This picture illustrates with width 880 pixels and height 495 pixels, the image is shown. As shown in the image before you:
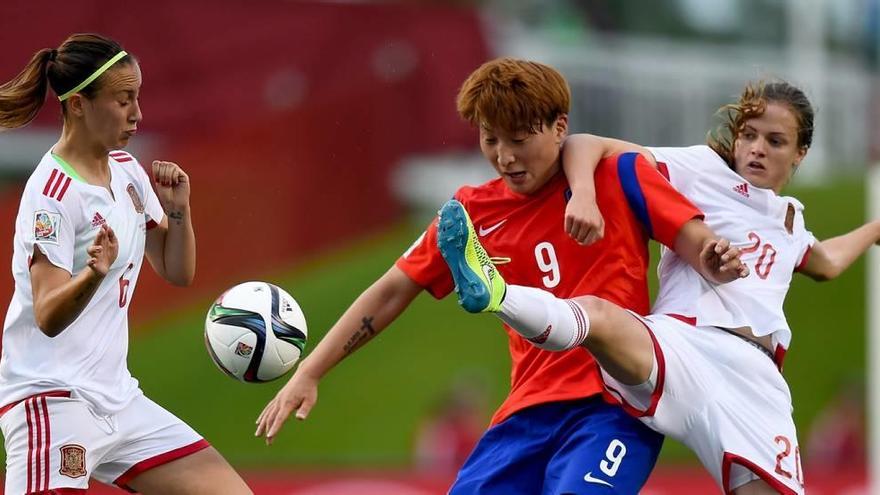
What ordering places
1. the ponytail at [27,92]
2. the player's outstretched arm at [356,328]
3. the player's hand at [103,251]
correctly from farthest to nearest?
1. the player's outstretched arm at [356,328]
2. the ponytail at [27,92]
3. the player's hand at [103,251]

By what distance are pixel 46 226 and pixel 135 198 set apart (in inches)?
19.0

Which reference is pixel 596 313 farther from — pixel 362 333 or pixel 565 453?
pixel 362 333

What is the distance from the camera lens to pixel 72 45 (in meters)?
5.16

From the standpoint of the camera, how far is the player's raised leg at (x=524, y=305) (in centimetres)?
473

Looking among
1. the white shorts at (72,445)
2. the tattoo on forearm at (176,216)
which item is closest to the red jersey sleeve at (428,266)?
the tattoo on forearm at (176,216)

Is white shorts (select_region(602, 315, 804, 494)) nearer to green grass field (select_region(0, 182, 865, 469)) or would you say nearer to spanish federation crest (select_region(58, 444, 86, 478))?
spanish federation crest (select_region(58, 444, 86, 478))

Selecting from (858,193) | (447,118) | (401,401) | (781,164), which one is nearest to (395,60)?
(447,118)

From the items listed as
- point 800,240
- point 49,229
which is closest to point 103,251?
point 49,229

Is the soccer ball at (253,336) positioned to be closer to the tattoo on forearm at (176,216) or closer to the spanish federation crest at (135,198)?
the tattoo on forearm at (176,216)

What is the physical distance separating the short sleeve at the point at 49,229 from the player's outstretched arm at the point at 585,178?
63.8 inches

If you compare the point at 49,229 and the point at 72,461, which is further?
the point at 72,461

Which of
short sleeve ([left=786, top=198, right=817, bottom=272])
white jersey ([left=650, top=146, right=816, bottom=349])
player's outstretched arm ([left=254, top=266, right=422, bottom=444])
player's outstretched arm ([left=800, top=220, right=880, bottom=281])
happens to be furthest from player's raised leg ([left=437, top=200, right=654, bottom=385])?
player's outstretched arm ([left=800, top=220, right=880, bottom=281])

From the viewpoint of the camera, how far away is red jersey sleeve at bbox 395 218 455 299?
5410 millimetres

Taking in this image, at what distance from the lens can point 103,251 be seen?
4676 millimetres
